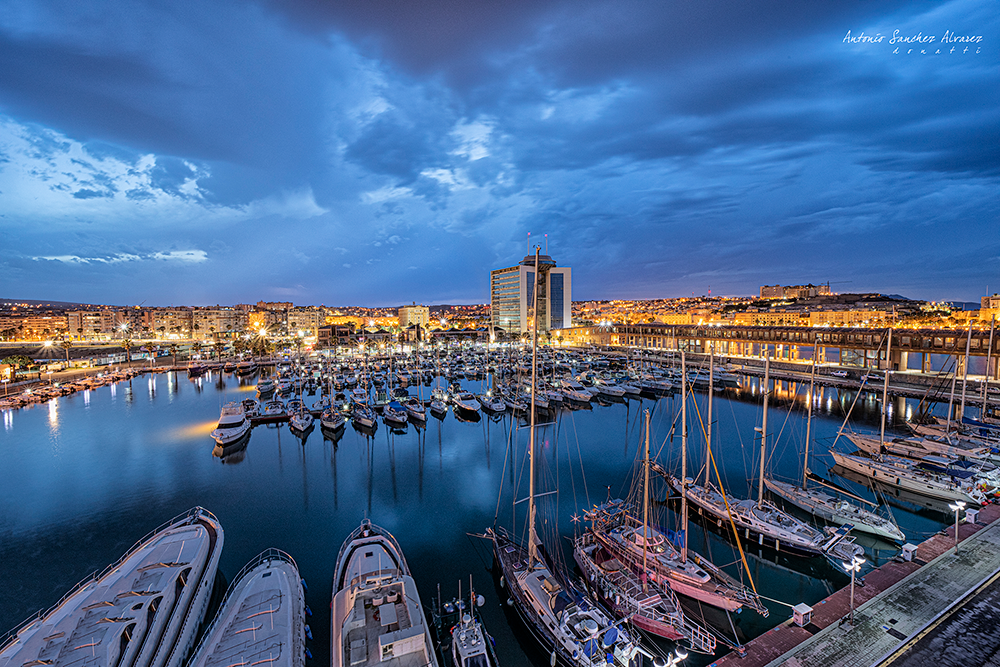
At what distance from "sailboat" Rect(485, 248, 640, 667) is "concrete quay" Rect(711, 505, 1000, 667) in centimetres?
190

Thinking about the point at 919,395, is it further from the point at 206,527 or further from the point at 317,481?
the point at 206,527

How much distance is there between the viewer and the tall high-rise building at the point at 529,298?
330 ft

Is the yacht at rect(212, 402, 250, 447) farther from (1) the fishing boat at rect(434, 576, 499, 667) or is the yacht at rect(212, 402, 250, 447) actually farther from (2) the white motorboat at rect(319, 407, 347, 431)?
(1) the fishing boat at rect(434, 576, 499, 667)

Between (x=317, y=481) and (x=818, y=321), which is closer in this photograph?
(x=317, y=481)

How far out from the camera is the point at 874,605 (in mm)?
9203

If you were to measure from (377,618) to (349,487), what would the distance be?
12103mm

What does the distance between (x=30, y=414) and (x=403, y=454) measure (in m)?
34.8

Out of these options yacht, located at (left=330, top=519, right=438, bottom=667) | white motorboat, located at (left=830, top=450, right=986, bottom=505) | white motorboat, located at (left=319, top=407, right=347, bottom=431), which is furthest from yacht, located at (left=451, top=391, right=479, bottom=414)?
white motorboat, located at (left=830, top=450, right=986, bottom=505)

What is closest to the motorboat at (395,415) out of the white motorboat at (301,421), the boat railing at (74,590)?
the white motorboat at (301,421)

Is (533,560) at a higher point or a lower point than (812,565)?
higher

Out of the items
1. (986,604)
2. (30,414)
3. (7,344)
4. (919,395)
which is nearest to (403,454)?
(986,604)

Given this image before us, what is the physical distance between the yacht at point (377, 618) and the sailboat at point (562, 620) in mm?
→ 2512

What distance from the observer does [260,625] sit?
28.9 feet

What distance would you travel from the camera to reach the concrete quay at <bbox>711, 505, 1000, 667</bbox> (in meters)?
7.88
